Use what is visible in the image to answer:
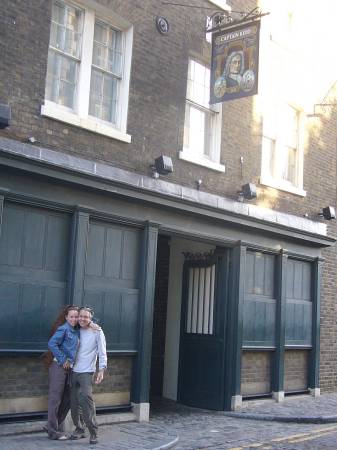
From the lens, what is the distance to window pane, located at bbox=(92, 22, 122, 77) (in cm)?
1054

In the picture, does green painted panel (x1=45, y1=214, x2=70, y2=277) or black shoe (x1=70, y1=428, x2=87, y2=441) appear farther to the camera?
green painted panel (x1=45, y1=214, x2=70, y2=277)

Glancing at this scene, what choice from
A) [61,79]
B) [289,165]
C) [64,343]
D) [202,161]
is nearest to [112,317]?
[64,343]

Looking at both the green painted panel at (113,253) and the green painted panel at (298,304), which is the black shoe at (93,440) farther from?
the green painted panel at (298,304)

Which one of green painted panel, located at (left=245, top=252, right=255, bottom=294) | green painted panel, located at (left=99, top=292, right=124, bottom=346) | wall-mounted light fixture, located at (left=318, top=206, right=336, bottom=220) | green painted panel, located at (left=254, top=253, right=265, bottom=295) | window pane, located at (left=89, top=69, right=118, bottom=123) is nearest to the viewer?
green painted panel, located at (left=99, top=292, right=124, bottom=346)

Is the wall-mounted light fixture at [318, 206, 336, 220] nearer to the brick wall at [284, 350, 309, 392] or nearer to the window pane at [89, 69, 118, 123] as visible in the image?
the brick wall at [284, 350, 309, 392]

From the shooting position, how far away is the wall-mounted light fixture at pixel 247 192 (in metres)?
12.5

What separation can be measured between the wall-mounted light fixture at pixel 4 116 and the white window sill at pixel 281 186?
20.0ft

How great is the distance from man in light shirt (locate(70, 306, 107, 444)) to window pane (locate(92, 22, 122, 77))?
4196 millimetres

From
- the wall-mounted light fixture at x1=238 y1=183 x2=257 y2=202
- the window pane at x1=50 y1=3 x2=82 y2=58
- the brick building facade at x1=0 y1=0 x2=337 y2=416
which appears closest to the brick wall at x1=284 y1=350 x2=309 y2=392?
the brick building facade at x1=0 y1=0 x2=337 y2=416

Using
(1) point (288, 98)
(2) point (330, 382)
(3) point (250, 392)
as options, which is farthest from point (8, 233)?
(2) point (330, 382)

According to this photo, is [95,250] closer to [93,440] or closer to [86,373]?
[86,373]

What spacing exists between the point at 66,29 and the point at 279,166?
580cm

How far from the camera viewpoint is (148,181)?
1073 cm

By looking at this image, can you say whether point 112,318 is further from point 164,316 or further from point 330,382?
point 330,382
